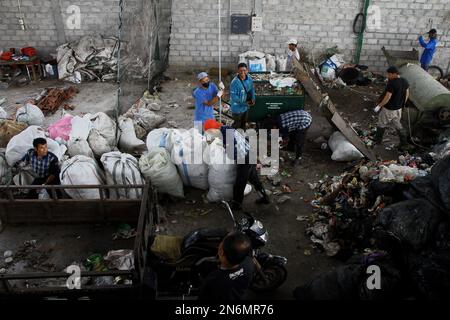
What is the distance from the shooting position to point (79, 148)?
590 cm

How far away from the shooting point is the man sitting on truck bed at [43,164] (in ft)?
17.0

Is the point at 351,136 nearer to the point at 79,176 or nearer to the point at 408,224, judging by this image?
the point at 408,224

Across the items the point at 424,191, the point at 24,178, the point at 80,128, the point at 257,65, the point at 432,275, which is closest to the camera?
the point at 432,275

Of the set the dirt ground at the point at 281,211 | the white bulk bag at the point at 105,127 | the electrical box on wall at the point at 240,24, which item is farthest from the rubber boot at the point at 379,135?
the white bulk bag at the point at 105,127

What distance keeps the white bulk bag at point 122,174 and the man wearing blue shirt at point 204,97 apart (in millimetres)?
1774

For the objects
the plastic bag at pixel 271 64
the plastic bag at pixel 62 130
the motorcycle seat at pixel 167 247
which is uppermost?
the plastic bag at pixel 271 64

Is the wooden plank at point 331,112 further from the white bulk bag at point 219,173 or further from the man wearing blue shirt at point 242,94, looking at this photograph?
the white bulk bag at point 219,173

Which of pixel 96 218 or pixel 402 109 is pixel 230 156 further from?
pixel 402 109

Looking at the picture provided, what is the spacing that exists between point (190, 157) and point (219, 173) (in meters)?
0.49

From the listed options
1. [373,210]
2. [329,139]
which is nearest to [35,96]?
[329,139]

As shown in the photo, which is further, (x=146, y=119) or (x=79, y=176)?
(x=146, y=119)

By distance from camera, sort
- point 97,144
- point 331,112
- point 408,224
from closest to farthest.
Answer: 1. point 408,224
2. point 97,144
3. point 331,112

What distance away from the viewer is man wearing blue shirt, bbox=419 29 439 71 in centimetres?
923

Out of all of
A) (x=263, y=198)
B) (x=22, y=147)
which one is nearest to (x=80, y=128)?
(x=22, y=147)
